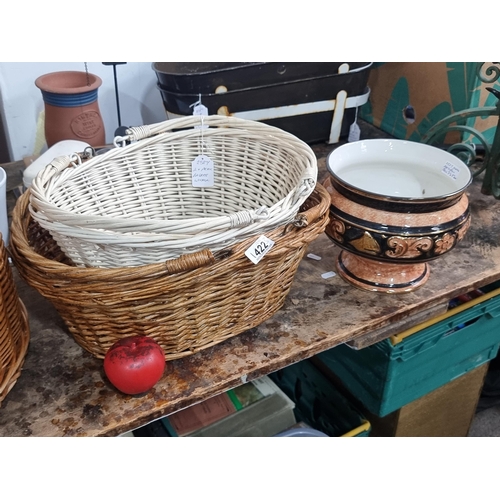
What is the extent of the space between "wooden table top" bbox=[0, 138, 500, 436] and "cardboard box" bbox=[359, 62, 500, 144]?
48cm

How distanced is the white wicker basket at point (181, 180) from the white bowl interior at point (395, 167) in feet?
0.43

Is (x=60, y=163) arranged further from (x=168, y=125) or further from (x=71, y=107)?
(x=71, y=107)

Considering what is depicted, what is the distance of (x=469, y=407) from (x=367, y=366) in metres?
0.47

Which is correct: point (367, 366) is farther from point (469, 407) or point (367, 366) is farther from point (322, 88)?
point (322, 88)

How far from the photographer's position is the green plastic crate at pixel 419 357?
1.10m

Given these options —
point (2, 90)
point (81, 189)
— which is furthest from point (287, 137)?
point (2, 90)

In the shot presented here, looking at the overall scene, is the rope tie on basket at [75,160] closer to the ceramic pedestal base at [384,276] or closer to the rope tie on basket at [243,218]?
the rope tie on basket at [243,218]

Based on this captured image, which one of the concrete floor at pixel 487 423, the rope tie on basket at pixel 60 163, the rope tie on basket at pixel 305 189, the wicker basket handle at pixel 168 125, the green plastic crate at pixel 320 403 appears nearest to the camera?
the rope tie on basket at pixel 305 189

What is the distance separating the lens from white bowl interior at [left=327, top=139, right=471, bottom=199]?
104 cm

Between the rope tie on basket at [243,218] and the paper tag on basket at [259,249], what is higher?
the rope tie on basket at [243,218]

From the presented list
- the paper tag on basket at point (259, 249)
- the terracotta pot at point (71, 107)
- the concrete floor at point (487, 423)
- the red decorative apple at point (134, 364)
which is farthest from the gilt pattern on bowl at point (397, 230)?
the concrete floor at point (487, 423)

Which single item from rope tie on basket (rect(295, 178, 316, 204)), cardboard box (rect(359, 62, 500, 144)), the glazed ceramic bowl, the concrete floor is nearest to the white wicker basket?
rope tie on basket (rect(295, 178, 316, 204))

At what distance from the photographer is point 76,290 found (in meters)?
0.73

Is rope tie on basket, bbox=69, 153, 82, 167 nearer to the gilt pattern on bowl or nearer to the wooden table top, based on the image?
the wooden table top
